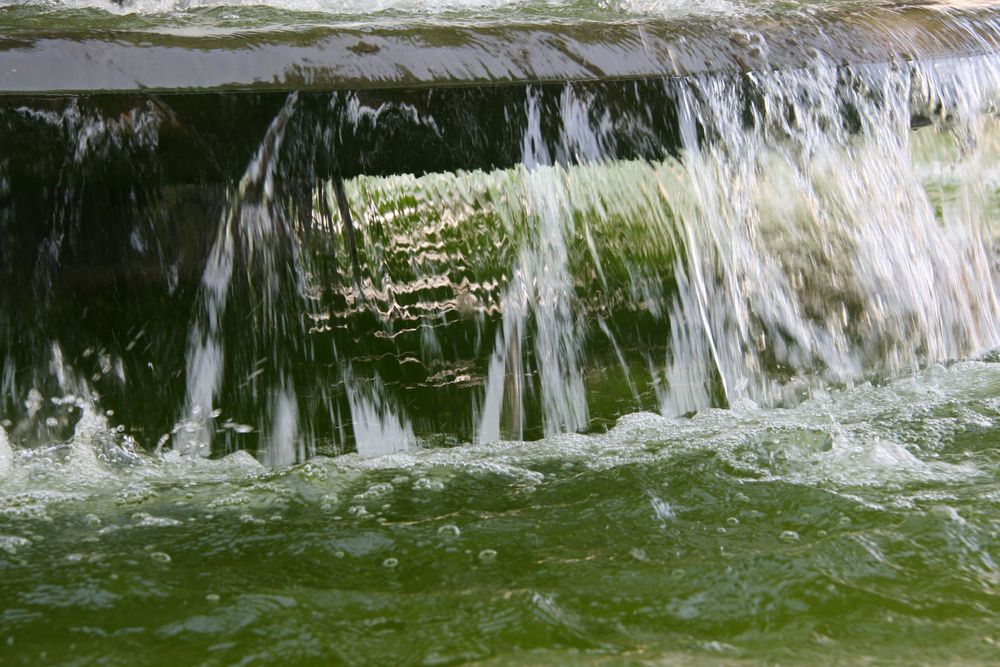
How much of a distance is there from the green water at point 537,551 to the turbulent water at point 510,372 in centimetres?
1

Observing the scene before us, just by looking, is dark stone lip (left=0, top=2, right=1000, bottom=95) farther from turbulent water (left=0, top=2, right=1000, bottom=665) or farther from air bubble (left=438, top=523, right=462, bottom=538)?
air bubble (left=438, top=523, right=462, bottom=538)

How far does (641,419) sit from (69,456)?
5.70 feet

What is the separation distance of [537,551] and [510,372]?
4.14 ft

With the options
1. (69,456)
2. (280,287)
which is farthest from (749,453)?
(69,456)

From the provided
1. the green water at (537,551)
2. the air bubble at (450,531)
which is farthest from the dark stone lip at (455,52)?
the air bubble at (450,531)

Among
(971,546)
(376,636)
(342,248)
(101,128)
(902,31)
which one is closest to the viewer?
(376,636)

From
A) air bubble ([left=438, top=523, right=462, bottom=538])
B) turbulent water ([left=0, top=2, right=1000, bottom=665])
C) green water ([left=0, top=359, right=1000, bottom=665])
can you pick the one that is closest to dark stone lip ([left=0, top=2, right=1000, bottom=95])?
turbulent water ([left=0, top=2, right=1000, bottom=665])

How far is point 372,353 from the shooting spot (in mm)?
3520

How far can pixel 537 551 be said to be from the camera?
7.95ft

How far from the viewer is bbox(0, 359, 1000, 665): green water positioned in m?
1.96

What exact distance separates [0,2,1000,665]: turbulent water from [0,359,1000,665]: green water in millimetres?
11

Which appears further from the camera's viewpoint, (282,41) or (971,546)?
(282,41)

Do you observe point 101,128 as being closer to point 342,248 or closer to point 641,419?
point 342,248

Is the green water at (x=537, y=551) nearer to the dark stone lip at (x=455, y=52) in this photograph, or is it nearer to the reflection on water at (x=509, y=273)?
the reflection on water at (x=509, y=273)
